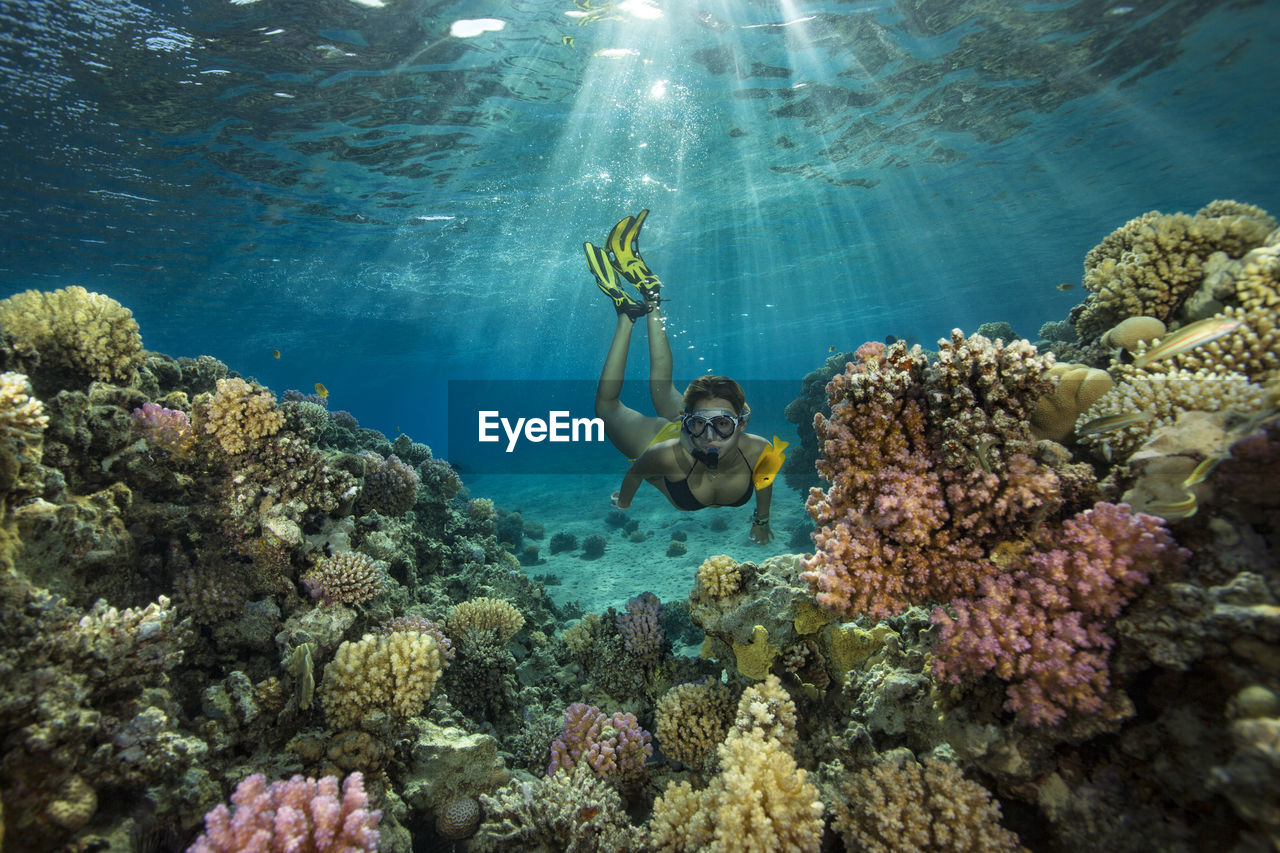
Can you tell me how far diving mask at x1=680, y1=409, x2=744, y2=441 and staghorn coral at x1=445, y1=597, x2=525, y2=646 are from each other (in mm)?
3241

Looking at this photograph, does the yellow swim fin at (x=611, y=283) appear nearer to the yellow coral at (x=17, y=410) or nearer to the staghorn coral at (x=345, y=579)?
the staghorn coral at (x=345, y=579)

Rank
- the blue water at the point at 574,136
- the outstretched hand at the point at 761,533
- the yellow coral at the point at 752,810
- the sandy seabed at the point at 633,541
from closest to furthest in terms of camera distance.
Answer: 1. the yellow coral at the point at 752,810
2. the outstretched hand at the point at 761,533
3. the blue water at the point at 574,136
4. the sandy seabed at the point at 633,541

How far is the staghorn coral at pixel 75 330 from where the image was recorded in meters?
4.59

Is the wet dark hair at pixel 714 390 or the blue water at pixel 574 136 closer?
the wet dark hair at pixel 714 390

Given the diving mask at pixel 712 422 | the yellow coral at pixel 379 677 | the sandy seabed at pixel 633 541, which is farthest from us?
the sandy seabed at pixel 633 541

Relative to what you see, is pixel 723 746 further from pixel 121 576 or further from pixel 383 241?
pixel 383 241

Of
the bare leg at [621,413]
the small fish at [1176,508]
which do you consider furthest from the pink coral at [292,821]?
the bare leg at [621,413]

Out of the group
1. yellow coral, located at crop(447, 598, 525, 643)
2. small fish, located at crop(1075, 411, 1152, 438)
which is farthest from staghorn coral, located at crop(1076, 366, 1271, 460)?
yellow coral, located at crop(447, 598, 525, 643)

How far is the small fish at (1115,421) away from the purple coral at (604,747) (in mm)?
4028

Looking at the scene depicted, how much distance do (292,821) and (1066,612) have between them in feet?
13.7

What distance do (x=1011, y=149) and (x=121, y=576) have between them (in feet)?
86.3

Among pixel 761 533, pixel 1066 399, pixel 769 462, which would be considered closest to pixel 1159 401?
pixel 1066 399

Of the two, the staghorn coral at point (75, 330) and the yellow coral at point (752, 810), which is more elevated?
the staghorn coral at point (75, 330)

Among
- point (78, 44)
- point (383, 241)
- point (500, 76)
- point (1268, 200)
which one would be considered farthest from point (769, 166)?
point (1268, 200)
